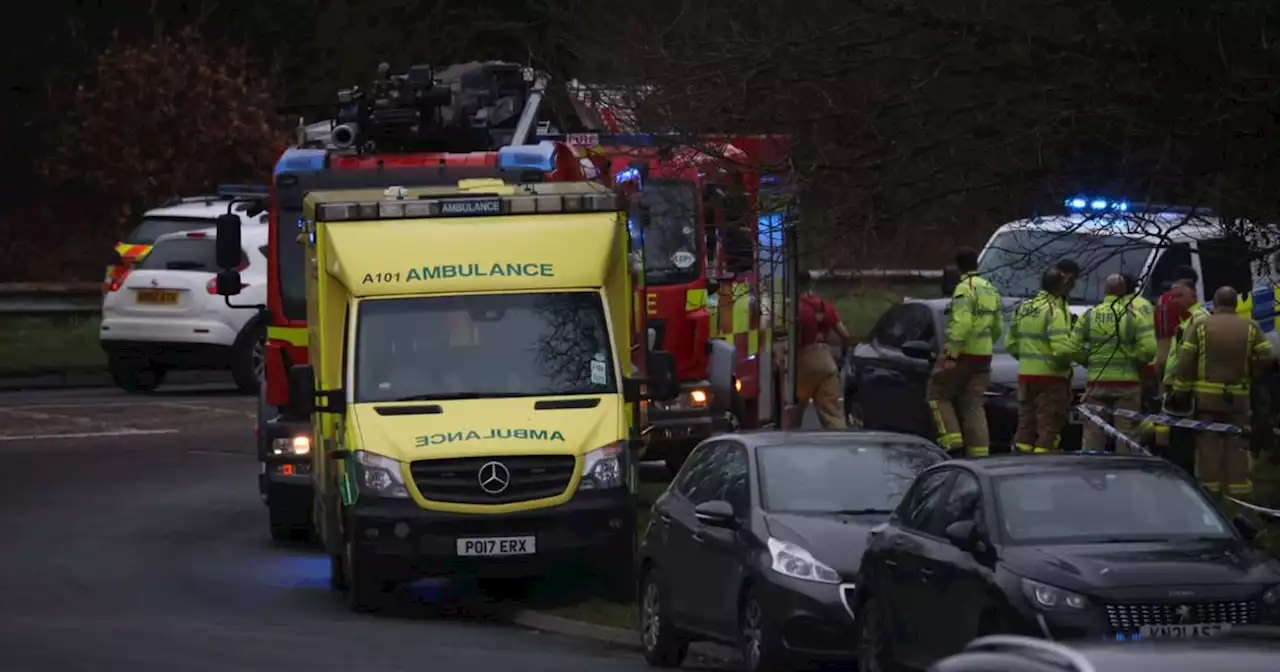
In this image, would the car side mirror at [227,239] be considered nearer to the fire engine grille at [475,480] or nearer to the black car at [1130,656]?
the fire engine grille at [475,480]

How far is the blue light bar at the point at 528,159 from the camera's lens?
1775 centimetres

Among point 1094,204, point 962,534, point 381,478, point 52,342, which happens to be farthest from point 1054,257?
point 52,342

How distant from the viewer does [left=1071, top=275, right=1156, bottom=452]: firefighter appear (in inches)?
705

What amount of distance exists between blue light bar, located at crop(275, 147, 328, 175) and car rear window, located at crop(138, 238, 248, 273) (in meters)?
11.1

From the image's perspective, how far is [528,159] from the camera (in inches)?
703

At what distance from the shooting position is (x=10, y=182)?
5016 cm

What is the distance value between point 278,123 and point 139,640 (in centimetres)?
3077

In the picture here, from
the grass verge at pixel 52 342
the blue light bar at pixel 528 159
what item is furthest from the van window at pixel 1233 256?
the grass verge at pixel 52 342

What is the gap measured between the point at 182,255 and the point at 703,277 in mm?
11125

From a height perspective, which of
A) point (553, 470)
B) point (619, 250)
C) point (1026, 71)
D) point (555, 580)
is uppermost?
point (1026, 71)

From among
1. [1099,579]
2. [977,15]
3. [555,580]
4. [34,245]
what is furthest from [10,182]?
[1099,579]

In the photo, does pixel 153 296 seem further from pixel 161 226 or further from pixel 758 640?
pixel 758 640

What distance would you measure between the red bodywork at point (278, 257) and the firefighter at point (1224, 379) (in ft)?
15.8

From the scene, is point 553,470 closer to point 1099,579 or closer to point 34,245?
point 1099,579
